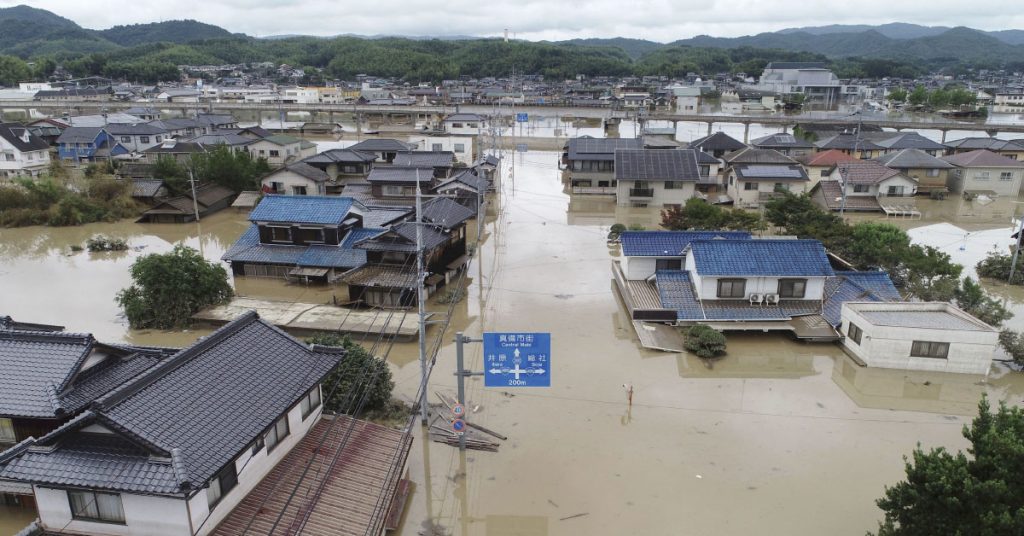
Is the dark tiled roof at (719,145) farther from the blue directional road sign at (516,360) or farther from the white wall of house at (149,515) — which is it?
the white wall of house at (149,515)

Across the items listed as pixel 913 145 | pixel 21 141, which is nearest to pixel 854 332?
pixel 913 145

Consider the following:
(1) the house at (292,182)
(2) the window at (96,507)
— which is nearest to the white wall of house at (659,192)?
(1) the house at (292,182)

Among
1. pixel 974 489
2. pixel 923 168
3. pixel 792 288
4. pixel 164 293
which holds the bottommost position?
pixel 164 293

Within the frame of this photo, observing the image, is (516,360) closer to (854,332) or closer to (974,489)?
(974,489)

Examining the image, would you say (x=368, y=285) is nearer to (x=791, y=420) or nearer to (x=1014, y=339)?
(x=791, y=420)

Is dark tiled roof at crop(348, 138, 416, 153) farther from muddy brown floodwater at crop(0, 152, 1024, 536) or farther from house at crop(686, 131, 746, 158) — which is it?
house at crop(686, 131, 746, 158)

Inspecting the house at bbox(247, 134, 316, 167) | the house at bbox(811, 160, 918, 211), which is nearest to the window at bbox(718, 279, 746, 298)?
the house at bbox(811, 160, 918, 211)

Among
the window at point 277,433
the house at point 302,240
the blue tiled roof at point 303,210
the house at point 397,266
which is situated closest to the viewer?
the window at point 277,433

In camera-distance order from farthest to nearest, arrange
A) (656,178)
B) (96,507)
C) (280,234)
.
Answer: (656,178), (280,234), (96,507)
